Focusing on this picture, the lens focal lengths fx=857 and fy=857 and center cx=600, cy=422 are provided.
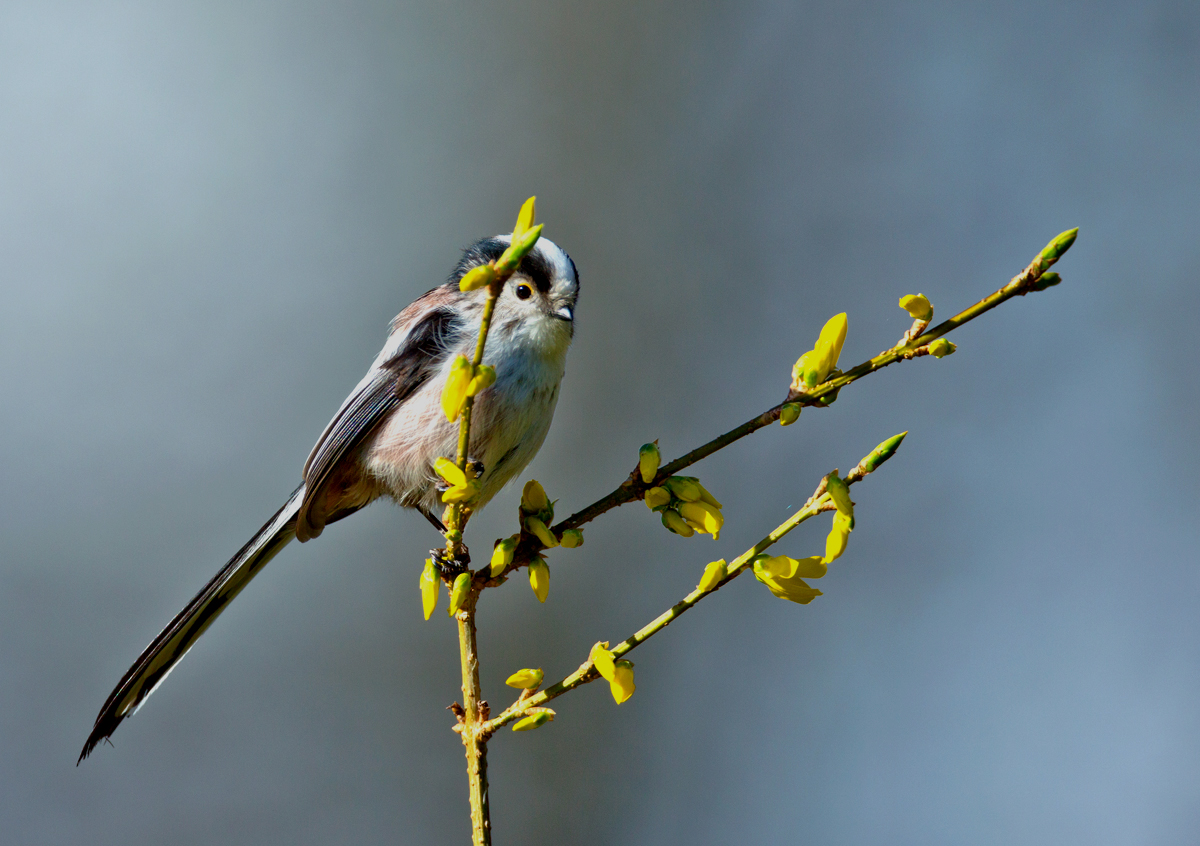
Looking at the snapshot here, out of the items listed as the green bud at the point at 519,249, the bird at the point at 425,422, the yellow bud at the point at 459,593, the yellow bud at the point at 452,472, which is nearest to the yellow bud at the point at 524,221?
the green bud at the point at 519,249

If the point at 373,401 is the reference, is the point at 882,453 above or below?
below

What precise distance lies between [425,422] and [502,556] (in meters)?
0.75

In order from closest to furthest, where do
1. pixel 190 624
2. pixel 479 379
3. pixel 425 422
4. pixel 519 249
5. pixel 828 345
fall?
pixel 519 249, pixel 479 379, pixel 828 345, pixel 190 624, pixel 425 422

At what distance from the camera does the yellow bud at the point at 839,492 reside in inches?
37.5

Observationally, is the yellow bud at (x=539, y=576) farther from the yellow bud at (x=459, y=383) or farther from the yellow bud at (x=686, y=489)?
the yellow bud at (x=459, y=383)

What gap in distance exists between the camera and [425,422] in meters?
1.85

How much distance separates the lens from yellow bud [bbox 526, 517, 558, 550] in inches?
47.4

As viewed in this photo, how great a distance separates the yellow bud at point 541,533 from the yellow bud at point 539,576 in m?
0.03

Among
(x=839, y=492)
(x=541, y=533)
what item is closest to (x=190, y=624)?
(x=541, y=533)

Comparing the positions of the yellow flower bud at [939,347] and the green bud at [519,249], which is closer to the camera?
the green bud at [519,249]

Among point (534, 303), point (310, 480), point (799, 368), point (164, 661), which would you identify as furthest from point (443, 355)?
point (799, 368)

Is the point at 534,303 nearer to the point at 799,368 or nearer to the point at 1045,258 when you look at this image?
the point at 799,368

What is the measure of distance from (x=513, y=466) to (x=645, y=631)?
92 cm

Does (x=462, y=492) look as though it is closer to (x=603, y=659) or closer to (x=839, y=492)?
(x=603, y=659)
